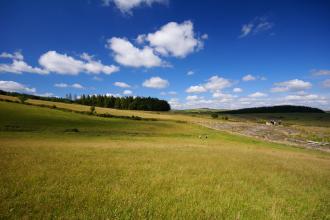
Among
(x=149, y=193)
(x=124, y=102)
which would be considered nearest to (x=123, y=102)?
(x=124, y=102)

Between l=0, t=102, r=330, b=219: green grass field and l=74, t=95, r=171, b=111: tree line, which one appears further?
l=74, t=95, r=171, b=111: tree line

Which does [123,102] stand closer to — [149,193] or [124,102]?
[124,102]

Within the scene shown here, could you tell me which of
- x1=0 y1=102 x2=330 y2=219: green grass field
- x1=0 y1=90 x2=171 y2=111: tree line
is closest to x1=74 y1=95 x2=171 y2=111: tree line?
x1=0 y1=90 x2=171 y2=111: tree line

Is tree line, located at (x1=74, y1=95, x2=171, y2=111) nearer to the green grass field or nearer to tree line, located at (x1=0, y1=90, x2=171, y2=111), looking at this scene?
tree line, located at (x1=0, y1=90, x2=171, y2=111)

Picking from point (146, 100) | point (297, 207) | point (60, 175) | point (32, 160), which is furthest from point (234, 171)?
point (146, 100)

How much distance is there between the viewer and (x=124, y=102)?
470 ft

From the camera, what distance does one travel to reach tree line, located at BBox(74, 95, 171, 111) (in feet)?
466

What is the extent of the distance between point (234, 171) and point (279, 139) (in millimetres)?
50365

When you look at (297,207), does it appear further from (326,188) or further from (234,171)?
(234,171)

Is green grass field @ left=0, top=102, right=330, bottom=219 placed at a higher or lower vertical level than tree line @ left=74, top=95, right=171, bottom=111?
lower

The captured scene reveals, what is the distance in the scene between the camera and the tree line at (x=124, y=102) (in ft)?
466

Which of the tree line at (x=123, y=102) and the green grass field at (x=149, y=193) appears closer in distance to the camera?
the green grass field at (x=149, y=193)

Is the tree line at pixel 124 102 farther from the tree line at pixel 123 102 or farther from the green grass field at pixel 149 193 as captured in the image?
the green grass field at pixel 149 193

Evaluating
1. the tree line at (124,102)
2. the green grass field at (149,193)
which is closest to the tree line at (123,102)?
the tree line at (124,102)
